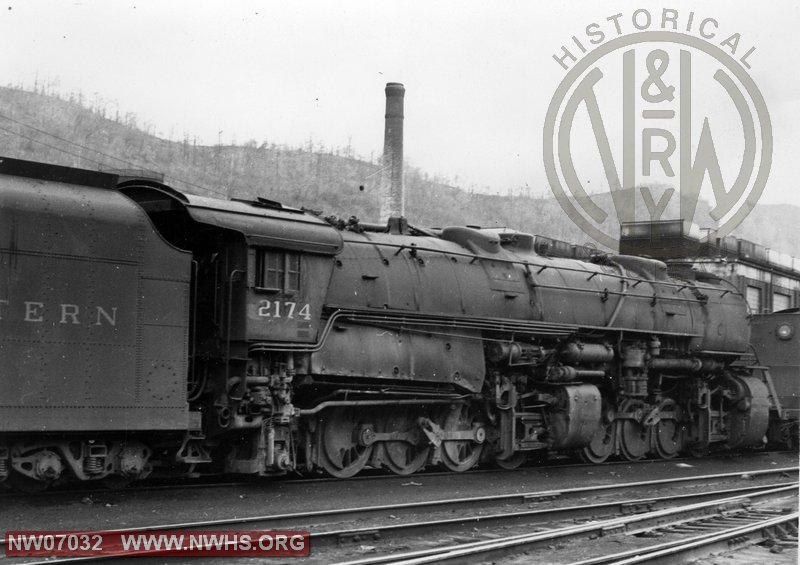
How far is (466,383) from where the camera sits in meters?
14.0

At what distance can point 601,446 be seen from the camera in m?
17.2

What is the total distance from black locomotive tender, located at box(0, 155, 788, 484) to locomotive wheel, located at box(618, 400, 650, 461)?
4 cm

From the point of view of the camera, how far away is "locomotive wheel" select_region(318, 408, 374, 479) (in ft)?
41.0

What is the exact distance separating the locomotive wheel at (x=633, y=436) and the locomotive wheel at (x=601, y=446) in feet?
0.95

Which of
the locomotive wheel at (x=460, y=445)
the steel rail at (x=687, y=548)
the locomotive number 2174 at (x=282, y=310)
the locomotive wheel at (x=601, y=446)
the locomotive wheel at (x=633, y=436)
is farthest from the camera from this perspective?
the locomotive wheel at (x=633, y=436)

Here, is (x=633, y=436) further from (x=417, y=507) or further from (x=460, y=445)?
(x=417, y=507)

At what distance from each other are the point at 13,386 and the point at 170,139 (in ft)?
167

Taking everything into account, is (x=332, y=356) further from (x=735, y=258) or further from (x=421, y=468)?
(x=735, y=258)

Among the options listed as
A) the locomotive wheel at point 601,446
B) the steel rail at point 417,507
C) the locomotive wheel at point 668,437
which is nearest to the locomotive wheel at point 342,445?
the steel rail at point 417,507

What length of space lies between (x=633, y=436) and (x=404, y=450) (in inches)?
245

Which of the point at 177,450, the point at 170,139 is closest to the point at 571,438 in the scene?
the point at 177,450

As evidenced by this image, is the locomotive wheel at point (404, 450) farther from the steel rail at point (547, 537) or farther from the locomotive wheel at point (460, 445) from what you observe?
the steel rail at point (547, 537)

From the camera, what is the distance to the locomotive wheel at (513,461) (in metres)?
15.6

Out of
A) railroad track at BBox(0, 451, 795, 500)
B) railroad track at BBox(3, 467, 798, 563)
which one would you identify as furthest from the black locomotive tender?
railroad track at BBox(3, 467, 798, 563)
